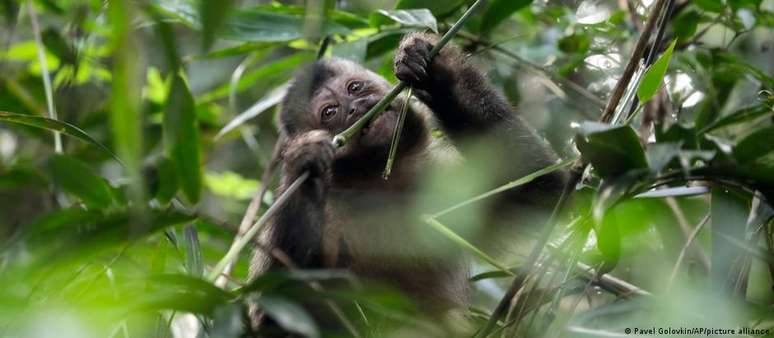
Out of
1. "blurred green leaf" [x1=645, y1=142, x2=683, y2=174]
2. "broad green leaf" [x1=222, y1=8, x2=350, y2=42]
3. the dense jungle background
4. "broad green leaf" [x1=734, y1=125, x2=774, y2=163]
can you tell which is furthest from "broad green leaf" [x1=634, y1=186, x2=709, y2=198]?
"broad green leaf" [x1=222, y1=8, x2=350, y2=42]

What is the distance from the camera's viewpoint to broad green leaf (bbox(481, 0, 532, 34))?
3838 millimetres

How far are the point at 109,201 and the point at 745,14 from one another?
104 inches

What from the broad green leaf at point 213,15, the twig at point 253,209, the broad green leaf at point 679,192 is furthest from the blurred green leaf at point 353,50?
the broad green leaf at point 213,15

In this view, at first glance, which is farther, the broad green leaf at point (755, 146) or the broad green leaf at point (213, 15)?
the broad green leaf at point (755, 146)

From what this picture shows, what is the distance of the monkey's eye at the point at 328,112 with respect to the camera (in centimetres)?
397

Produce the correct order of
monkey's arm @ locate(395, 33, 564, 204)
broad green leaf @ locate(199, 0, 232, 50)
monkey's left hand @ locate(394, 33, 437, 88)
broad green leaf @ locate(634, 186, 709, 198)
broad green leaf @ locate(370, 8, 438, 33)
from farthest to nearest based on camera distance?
monkey's arm @ locate(395, 33, 564, 204), monkey's left hand @ locate(394, 33, 437, 88), broad green leaf @ locate(370, 8, 438, 33), broad green leaf @ locate(634, 186, 709, 198), broad green leaf @ locate(199, 0, 232, 50)

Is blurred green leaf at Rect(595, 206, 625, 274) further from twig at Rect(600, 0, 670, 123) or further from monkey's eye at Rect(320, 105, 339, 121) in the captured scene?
monkey's eye at Rect(320, 105, 339, 121)

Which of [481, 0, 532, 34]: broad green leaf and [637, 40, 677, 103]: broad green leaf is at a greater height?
[637, 40, 677, 103]: broad green leaf

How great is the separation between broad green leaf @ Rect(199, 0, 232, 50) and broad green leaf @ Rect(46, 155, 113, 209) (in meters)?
1.33

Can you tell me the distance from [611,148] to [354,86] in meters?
2.24

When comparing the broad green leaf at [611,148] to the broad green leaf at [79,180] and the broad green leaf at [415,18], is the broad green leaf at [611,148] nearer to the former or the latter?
the broad green leaf at [415,18]

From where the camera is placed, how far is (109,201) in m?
2.86

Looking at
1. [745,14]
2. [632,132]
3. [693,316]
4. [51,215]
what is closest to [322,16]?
[632,132]

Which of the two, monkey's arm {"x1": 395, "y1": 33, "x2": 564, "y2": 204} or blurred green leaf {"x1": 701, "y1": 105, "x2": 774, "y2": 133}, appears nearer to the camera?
blurred green leaf {"x1": 701, "y1": 105, "x2": 774, "y2": 133}
